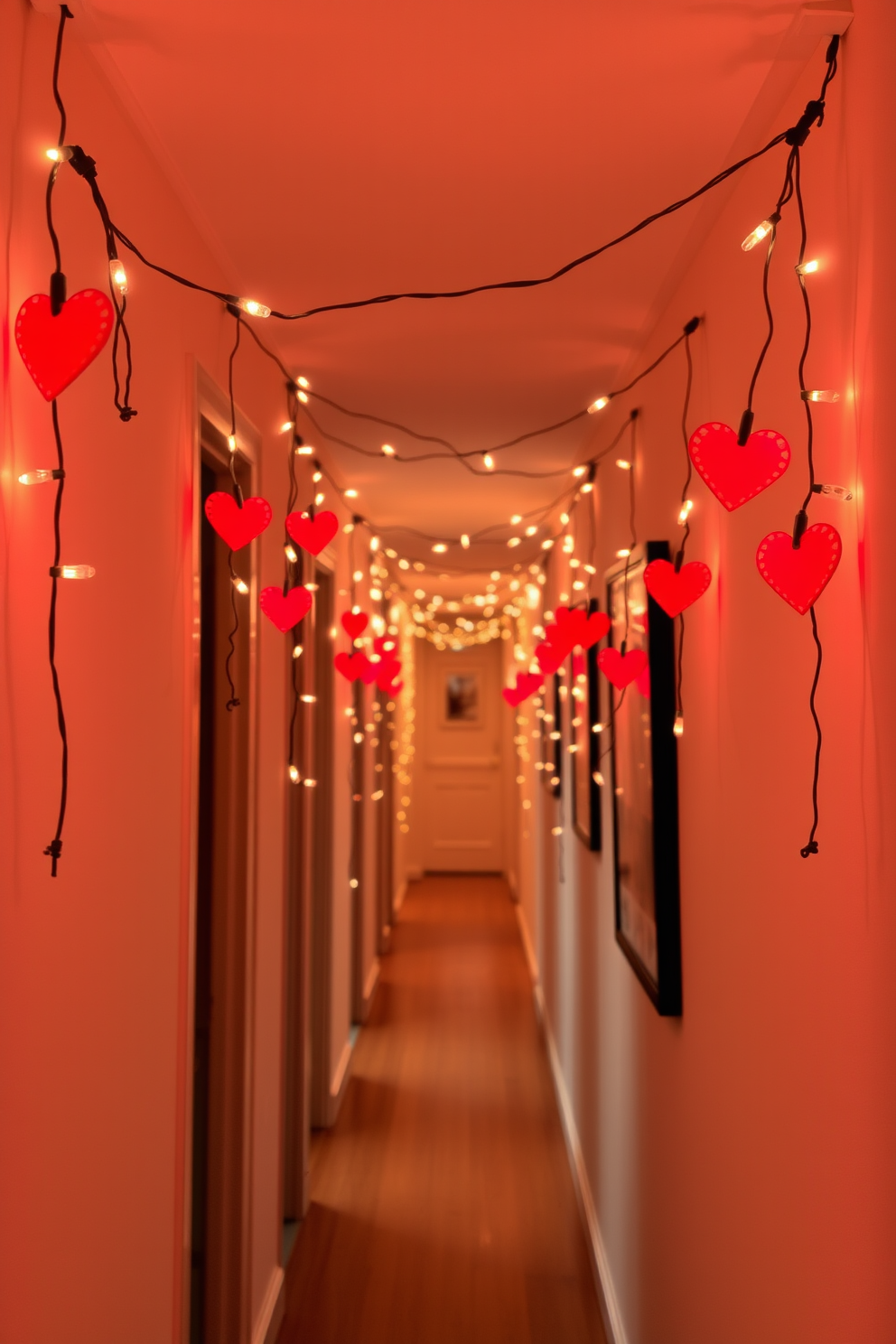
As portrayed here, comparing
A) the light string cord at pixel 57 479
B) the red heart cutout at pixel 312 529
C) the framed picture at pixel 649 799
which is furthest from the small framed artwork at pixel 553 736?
the light string cord at pixel 57 479

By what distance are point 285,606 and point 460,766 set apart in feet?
30.6

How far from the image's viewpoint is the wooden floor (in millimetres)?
3129

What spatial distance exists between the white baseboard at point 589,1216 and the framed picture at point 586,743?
1236 mm

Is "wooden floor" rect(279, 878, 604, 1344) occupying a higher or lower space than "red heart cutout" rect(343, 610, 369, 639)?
lower

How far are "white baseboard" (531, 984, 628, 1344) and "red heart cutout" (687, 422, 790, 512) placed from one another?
97.1 inches

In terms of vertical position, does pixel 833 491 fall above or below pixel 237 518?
below

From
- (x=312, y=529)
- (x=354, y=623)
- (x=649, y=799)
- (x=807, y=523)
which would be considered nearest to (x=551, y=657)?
(x=354, y=623)

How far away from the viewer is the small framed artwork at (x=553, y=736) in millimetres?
5188

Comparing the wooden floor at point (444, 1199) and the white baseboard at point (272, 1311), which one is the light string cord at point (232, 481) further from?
the wooden floor at point (444, 1199)

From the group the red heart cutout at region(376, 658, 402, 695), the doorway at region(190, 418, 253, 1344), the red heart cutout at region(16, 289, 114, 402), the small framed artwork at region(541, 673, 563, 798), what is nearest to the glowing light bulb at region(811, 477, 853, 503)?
the red heart cutout at region(16, 289, 114, 402)

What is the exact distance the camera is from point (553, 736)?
5.34 m

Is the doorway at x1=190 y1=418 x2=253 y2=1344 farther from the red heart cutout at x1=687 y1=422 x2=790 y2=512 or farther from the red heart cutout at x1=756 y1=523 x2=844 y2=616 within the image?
the red heart cutout at x1=756 y1=523 x2=844 y2=616

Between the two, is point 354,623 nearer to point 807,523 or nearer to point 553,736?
point 553,736

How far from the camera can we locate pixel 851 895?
124cm
